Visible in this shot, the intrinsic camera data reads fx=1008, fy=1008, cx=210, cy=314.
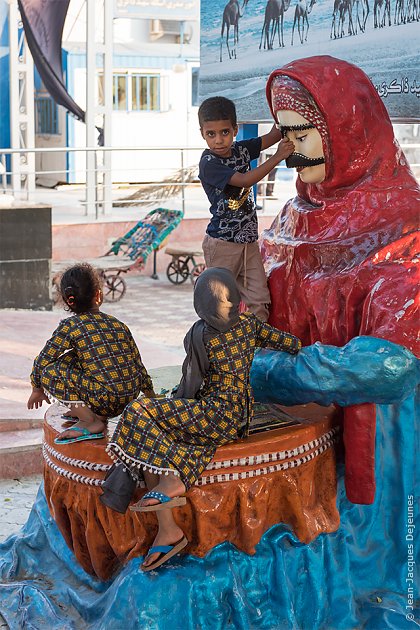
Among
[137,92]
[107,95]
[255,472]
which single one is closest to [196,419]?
[255,472]

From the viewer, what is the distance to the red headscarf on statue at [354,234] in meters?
3.40

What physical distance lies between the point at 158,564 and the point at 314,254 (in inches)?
49.0

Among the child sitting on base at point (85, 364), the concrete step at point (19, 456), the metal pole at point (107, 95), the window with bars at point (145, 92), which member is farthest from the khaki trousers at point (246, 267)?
the window with bars at point (145, 92)

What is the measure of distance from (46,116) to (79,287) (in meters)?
19.1

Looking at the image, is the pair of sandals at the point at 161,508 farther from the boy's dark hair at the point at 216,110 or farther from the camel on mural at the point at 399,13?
the camel on mural at the point at 399,13

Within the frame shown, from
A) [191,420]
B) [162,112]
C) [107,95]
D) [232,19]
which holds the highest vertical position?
[232,19]

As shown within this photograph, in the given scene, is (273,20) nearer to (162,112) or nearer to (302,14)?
(302,14)

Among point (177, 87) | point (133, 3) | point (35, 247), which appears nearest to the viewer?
point (35, 247)

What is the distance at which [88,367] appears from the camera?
3.64 metres

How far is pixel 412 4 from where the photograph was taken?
4.04 meters

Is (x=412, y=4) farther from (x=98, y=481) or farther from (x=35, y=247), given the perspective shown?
(x=35, y=247)

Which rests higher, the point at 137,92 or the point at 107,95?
the point at 137,92

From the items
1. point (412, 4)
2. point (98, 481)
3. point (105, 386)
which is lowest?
point (98, 481)

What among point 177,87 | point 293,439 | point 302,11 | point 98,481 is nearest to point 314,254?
point 293,439
